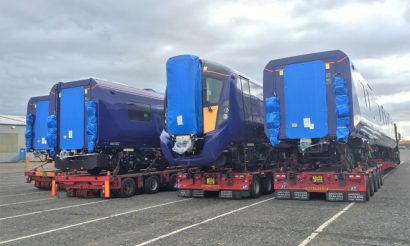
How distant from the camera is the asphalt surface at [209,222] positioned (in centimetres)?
710

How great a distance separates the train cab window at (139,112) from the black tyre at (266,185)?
5.42 m

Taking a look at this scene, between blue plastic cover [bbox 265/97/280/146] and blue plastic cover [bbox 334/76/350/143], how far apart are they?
1675 mm

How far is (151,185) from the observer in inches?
603

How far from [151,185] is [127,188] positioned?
1347 millimetres

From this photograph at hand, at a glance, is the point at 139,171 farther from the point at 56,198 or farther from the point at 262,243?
the point at 262,243

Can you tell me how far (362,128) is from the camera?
12.6 meters

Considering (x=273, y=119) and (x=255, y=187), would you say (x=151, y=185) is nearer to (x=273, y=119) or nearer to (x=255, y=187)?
(x=255, y=187)

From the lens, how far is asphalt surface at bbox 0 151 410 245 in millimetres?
7098

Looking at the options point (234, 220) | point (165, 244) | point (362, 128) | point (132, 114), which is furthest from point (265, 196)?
point (165, 244)

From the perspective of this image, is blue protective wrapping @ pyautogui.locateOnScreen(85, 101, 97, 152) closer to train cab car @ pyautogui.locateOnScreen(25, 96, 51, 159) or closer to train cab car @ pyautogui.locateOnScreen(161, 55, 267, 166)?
train cab car @ pyautogui.locateOnScreen(161, 55, 267, 166)

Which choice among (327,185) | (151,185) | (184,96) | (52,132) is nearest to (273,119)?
(327,185)

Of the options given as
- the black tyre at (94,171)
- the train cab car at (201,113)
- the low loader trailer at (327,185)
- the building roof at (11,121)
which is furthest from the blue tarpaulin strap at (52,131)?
the building roof at (11,121)

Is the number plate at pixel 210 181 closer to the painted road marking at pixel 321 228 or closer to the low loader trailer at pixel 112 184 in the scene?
the low loader trailer at pixel 112 184

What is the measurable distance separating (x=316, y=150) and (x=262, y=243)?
5.54 metres
